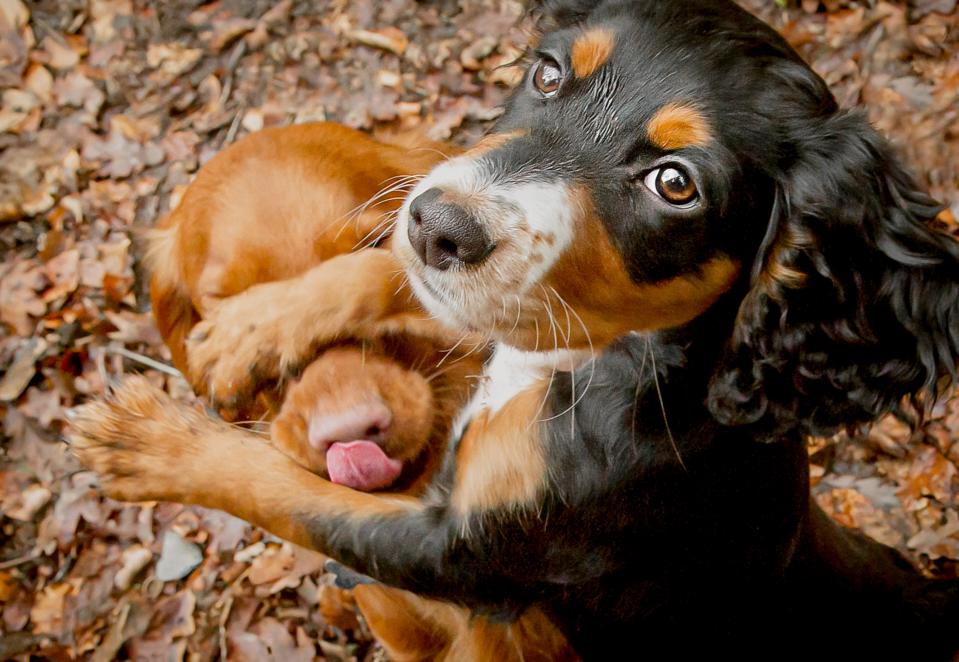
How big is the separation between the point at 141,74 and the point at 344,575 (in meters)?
3.69

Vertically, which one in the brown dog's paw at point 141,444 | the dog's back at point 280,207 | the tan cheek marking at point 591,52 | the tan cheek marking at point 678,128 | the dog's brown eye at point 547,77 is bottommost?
the brown dog's paw at point 141,444

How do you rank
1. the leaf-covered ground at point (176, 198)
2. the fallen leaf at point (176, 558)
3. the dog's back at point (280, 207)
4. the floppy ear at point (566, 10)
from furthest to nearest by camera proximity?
the fallen leaf at point (176, 558) < the leaf-covered ground at point (176, 198) < the dog's back at point (280, 207) < the floppy ear at point (566, 10)

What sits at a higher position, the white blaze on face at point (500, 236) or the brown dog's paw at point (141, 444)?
the white blaze on face at point (500, 236)

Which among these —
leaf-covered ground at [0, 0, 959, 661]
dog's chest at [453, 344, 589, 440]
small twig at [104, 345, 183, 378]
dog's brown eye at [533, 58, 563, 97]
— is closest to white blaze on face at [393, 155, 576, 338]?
dog's brown eye at [533, 58, 563, 97]

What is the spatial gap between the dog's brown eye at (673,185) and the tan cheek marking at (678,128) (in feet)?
0.18

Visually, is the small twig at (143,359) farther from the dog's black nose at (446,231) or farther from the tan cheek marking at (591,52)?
the tan cheek marking at (591,52)

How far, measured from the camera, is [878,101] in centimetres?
428

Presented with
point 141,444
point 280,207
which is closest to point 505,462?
point 280,207

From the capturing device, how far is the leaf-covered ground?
3.79 meters

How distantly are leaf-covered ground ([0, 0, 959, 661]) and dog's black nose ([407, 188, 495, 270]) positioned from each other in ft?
3.98

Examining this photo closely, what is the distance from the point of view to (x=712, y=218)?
1989 mm

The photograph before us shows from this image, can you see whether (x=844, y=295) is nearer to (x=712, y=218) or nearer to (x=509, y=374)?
(x=712, y=218)

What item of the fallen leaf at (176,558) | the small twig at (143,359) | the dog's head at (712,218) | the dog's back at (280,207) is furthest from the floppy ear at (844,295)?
the small twig at (143,359)

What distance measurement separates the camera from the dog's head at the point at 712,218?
1.95 metres
